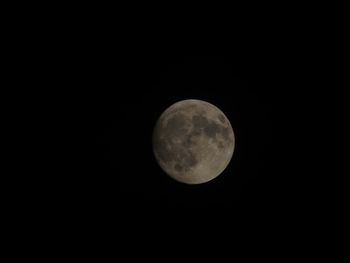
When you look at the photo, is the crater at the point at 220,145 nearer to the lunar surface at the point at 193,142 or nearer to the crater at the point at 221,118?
the lunar surface at the point at 193,142

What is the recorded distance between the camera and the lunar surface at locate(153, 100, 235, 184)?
396cm

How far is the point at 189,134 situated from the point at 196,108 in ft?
1.38

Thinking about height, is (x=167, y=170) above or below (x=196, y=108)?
below

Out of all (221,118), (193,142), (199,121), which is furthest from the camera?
(221,118)

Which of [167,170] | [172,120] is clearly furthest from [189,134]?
[167,170]

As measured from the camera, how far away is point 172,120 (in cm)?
409

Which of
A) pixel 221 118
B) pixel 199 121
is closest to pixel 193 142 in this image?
pixel 199 121

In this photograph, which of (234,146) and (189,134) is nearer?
(189,134)

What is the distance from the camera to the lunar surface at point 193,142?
3.96 m

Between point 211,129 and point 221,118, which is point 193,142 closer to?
point 211,129

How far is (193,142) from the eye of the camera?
3934mm

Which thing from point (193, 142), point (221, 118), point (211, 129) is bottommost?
point (193, 142)

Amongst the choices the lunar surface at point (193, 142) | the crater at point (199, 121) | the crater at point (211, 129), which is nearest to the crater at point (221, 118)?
the lunar surface at point (193, 142)

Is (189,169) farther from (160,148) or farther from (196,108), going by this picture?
(196,108)
